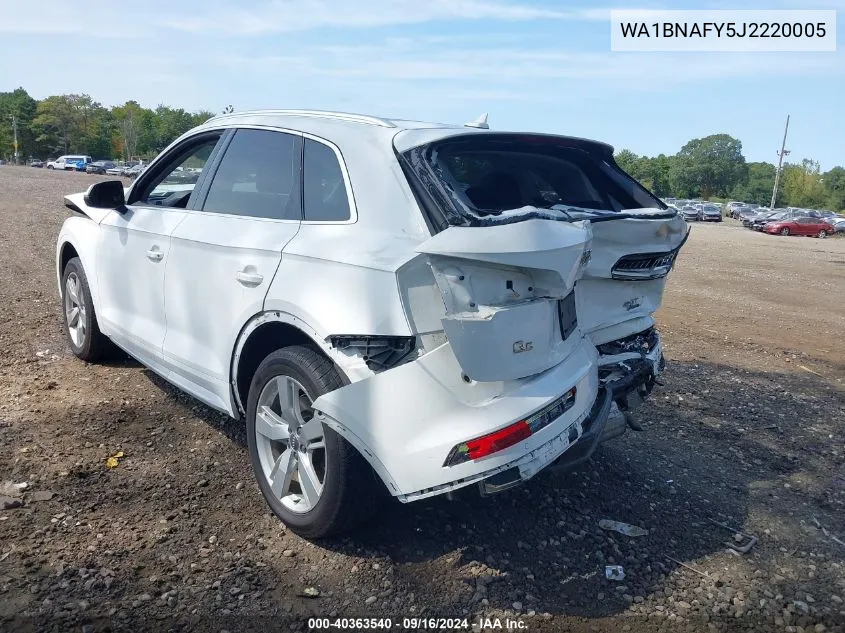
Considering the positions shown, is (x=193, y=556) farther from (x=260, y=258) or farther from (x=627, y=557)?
(x=627, y=557)

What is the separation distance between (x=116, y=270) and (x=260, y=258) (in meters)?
1.77

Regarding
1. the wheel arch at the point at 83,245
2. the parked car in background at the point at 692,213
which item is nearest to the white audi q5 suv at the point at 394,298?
the wheel arch at the point at 83,245

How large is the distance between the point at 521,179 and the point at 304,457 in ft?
5.91

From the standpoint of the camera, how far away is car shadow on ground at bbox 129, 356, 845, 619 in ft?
10.2

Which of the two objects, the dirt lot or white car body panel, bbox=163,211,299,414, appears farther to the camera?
white car body panel, bbox=163,211,299,414

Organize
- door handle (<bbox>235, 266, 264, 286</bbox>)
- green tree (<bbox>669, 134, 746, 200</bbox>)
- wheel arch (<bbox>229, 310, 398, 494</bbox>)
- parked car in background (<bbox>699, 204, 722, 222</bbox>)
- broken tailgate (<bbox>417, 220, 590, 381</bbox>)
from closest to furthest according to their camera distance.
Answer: broken tailgate (<bbox>417, 220, 590, 381</bbox>) < wheel arch (<bbox>229, 310, 398, 494</bbox>) < door handle (<bbox>235, 266, 264, 286</bbox>) < parked car in background (<bbox>699, 204, 722, 222</bbox>) < green tree (<bbox>669, 134, 746, 200</bbox>)

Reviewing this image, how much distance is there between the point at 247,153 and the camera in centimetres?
399

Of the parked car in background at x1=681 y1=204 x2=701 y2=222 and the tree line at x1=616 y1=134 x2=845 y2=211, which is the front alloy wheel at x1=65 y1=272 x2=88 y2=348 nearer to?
the parked car in background at x1=681 y1=204 x2=701 y2=222

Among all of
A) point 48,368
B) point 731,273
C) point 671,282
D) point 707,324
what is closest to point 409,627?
point 48,368

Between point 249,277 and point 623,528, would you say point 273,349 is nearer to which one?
point 249,277

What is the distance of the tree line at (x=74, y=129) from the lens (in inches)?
3765

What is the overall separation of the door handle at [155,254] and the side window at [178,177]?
0.30m

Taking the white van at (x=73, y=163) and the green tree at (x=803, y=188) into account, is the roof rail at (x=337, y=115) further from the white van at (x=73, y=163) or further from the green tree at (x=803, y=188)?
the green tree at (x=803, y=188)

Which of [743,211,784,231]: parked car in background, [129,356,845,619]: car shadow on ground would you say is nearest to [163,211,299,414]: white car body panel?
[129,356,845,619]: car shadow on ground
